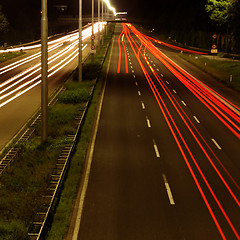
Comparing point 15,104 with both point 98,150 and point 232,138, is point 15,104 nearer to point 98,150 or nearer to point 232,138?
point 98,150

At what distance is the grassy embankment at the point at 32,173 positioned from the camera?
40.2 ft

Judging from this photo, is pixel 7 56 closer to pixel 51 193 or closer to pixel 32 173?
pixel 32 173

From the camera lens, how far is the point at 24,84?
41812 millimetres

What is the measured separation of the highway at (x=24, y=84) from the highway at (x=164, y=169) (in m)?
5.20

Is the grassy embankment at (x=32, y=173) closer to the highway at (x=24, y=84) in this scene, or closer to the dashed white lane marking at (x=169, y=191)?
the highway at (x=24, y=84)

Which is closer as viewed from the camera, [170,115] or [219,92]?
[170,115]

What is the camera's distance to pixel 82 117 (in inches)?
995

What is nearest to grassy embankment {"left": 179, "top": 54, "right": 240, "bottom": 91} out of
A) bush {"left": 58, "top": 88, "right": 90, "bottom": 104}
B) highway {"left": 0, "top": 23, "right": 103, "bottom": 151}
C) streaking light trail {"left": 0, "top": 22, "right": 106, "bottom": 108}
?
bush {"left": 58, "top": 88, "right": 90, "bottom": 104}

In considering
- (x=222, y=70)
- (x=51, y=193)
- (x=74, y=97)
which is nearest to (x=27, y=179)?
(x=51, y=193)

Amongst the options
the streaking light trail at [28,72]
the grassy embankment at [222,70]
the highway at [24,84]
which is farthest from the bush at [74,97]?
the grassy embankment at [222,70]

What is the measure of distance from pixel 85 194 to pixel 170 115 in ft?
48.8

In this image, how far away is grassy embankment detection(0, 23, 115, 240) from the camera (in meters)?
12.2

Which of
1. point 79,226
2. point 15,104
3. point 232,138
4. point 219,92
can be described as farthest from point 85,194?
point 219,92

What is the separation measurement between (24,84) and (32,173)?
26562mm
